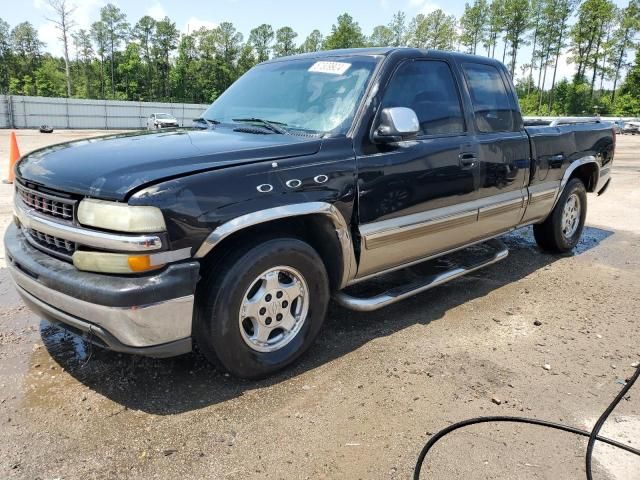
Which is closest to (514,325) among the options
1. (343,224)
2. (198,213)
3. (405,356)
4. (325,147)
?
(405,356)

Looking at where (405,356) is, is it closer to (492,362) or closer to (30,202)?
(492,362)

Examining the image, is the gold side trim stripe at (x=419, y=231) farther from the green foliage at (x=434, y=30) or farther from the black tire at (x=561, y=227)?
the green foliage at (x=434, y=30)

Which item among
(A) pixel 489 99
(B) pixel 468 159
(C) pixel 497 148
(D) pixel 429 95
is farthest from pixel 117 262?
(A) pixel 489 99

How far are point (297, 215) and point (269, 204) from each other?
23cm

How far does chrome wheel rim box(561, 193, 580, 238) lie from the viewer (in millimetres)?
5977

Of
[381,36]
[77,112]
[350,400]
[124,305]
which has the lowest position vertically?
[350,400]

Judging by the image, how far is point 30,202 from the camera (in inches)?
121

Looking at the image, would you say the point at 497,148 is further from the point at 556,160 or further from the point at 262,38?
the point at 262,38

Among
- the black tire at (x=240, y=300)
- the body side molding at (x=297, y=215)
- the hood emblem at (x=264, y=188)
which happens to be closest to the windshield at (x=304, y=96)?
the body side molding at (x=297, y=215)

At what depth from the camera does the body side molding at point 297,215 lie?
272cm

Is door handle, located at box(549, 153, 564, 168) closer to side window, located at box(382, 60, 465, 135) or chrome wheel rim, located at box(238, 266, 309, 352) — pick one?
side window, located at box(382, 60, 465, 135)

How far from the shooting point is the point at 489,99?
4.69m

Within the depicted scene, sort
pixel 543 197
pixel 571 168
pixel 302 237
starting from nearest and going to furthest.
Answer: pixel 302 237 < pixel 543 197 < pixel 571 168

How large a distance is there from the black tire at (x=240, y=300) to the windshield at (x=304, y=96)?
2.91 feet
